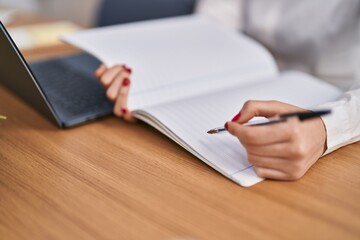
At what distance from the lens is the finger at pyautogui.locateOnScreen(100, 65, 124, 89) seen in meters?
0.85

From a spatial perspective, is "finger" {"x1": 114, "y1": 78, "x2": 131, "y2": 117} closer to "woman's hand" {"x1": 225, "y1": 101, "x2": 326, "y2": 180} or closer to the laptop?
the laptop

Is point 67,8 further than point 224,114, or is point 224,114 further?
point 67,8

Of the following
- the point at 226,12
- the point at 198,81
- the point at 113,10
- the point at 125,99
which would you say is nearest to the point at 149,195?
the point at 125,99

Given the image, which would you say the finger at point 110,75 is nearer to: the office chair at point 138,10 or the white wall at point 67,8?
the office chair at point 138,10

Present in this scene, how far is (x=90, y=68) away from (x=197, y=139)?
46 cm

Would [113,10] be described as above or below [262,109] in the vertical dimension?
below

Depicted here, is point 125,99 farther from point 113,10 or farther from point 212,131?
point 113,10

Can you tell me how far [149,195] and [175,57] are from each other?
0.43 m

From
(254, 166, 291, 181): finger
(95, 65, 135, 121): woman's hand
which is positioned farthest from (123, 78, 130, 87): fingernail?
(254, 166, 291, 181): finger

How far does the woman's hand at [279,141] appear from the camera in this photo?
1.95 ft

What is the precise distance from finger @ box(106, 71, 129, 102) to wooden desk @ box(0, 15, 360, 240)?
0.32 feet

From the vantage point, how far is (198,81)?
3.03ft

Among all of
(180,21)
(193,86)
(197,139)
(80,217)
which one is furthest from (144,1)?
(80,217)

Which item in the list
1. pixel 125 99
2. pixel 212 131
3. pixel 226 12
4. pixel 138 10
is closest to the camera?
pixel 212 131
